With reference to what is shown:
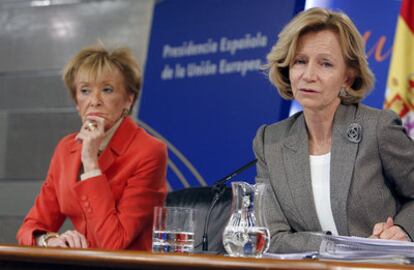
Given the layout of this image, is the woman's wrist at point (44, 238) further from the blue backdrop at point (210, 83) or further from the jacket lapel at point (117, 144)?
the blue backdrop at point (210, 83)

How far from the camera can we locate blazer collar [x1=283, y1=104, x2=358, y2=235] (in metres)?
2.57

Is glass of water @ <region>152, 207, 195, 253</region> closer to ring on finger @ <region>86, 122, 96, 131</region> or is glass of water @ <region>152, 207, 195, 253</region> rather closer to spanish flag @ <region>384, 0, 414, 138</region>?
ring on finger @ <region>86, 122, 96, 131</region>

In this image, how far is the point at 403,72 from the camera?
4.19 m

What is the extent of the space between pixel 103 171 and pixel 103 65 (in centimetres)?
44

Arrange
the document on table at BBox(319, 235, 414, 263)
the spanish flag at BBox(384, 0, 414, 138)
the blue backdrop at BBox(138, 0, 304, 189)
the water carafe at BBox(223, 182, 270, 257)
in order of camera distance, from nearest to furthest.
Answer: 1. the document on table at BBox(319, 235, 414, 263)
2. the water carafe at BBox(223, 182, 270, 257)
3. the spanish flag at BBox(384, 0, 414, 138)
4. the blue backdrop at BBox(138, 0, 304, 189)

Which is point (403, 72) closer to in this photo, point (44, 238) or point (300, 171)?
point (300, 171)

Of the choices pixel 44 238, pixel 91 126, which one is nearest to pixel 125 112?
pixel 91 126

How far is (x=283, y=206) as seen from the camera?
104 inches

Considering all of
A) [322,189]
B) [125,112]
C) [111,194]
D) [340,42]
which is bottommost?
[111,194]

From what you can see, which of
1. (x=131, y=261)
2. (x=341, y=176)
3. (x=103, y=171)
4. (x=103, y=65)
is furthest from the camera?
(x=103, y=65)

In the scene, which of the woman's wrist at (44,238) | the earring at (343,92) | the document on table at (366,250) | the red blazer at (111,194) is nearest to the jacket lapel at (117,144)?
the red blazer at (111,194)

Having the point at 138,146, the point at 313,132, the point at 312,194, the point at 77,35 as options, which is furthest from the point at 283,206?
the point at 77,35

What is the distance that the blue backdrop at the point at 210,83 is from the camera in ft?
14.7

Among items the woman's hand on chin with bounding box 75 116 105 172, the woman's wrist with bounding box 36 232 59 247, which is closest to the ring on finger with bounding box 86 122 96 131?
the woman's hand on chin with bounding box 75 116 105 172
